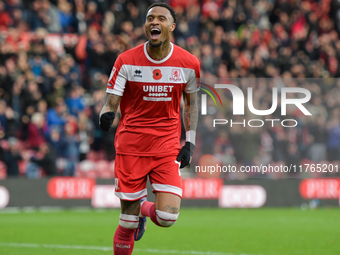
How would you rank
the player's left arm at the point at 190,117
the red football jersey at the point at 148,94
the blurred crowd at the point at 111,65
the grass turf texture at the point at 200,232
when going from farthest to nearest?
the blurred crowd at the point at 111,65 < the grass turf texture at the point at 200,232 < the player's left arm at the point at 190,117 < the red football jersey at the point at 148,94

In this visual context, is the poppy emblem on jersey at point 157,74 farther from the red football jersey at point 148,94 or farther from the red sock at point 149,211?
the red sock at point 149,211

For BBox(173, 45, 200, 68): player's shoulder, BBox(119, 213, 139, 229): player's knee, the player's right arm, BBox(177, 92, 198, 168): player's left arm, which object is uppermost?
BBox(173, 45, 200, 68): player's shoulder

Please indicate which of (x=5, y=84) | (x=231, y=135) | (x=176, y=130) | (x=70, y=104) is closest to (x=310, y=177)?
(x=231, y=135)

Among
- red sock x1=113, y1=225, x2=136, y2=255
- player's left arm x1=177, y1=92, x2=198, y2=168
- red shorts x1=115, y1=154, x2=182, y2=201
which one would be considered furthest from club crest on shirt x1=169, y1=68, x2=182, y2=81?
red sock x1=113, y1=225, x2=136, y2=255

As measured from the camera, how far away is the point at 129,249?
5805 mm

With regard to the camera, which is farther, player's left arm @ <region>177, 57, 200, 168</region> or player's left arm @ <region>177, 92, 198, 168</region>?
player's left arm @ <region>177, 92, 198, 168</region>

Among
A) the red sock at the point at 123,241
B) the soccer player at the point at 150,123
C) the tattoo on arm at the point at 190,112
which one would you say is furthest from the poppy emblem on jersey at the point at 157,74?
the red sock at the point at 123,241

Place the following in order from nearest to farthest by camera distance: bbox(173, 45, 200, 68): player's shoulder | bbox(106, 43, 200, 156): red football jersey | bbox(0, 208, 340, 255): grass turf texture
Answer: bbox(106, 43, 200, 156): red football jersey < bbox(173, 45, 200, 68): player's shoulder < bbox(0, 208, 340, 255): grass turf texture

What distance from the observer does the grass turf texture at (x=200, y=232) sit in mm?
7868

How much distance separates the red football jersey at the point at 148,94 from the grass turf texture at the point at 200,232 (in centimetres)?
222

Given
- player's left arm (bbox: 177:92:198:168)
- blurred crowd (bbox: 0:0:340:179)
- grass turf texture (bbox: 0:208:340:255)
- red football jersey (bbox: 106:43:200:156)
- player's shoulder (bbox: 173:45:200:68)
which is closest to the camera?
red football jersey (bbox: 106:43:200:156)

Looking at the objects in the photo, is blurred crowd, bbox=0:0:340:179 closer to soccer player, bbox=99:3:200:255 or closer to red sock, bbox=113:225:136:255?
soccer player, bbox=99:3:200:255

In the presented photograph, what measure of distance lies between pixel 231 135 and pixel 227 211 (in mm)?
1852

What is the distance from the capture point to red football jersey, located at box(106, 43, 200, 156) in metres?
5.70
